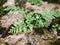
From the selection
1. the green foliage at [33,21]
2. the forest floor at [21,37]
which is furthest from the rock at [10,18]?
the green foliage at [33,21]

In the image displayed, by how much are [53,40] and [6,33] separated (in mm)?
796

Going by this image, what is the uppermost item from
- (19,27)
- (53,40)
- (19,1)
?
(19,1)

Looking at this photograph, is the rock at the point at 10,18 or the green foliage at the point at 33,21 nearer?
the green foliage at the point at 33,21

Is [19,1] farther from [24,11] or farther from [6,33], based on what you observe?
[6,33]

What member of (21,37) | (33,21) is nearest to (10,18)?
(33,21)

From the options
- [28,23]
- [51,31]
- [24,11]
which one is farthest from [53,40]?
[24,11]

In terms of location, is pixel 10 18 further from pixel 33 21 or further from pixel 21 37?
pixel 21 37

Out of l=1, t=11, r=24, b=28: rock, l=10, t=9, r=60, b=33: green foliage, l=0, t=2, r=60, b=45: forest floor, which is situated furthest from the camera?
l=1, t=11, r=24, b=28: rock

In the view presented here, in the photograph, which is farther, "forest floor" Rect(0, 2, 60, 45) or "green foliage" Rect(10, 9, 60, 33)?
"green foliage" Rect(10, 9, 60, 33)

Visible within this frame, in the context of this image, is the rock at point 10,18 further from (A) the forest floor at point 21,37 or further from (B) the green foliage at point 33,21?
(B) the green foliage at point 33,21

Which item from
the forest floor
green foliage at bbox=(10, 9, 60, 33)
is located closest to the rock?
the forest floor

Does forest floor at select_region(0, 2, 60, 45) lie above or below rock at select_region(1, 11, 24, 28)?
below

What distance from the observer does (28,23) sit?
343 cm

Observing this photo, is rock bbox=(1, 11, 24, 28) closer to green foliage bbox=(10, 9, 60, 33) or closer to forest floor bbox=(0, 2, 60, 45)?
forest floor bbox=(0, 2, 60, 45)
